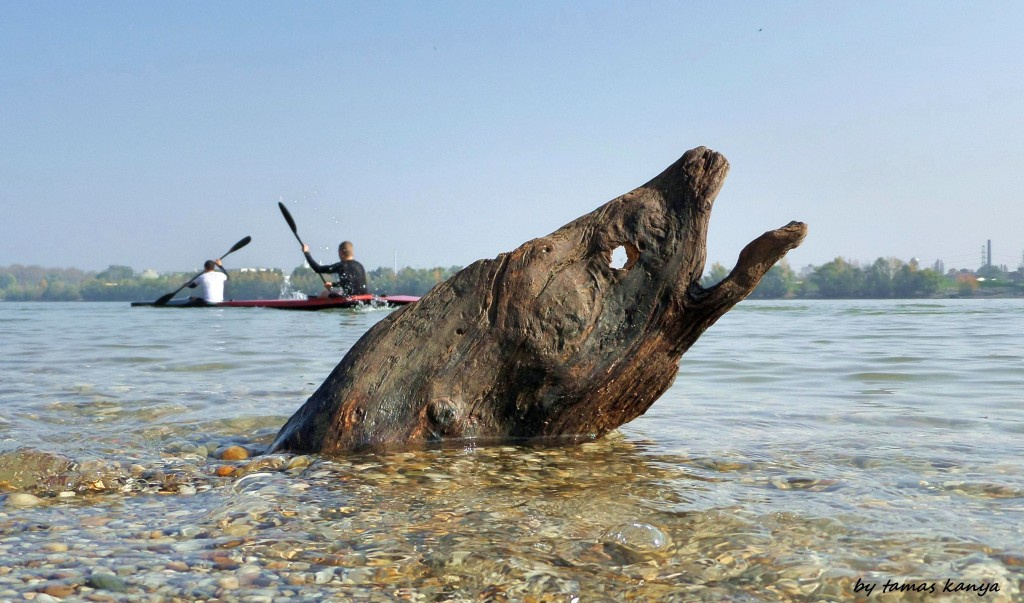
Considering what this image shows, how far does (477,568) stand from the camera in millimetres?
2650

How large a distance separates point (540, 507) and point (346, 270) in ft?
72.8

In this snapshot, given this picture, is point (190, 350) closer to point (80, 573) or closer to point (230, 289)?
point (80, 573)

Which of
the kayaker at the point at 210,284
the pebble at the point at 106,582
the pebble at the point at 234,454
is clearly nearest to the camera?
the pebble at the point at 106,582

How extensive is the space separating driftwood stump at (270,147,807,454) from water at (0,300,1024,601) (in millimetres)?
239

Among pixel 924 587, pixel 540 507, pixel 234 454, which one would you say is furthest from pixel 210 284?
pixel 924 587

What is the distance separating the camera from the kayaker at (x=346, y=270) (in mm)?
24938

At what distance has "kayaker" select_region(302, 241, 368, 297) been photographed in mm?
24938

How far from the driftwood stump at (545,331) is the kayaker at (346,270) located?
20.8 metres

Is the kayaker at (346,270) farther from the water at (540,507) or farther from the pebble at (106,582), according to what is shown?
the pebble at (106,582)

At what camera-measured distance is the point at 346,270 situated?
81.9ft

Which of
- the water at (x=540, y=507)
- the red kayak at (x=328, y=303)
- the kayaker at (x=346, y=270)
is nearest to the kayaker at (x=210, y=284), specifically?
the red kayak at (x=328, y=303)

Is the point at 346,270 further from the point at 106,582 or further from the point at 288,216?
the point at 106,582

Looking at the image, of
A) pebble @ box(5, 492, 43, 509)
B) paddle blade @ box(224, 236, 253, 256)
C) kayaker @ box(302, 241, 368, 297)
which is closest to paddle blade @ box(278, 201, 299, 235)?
kayaker @ box(302, 241, 368, 297)

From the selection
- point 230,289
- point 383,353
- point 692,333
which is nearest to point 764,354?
point 692,333
